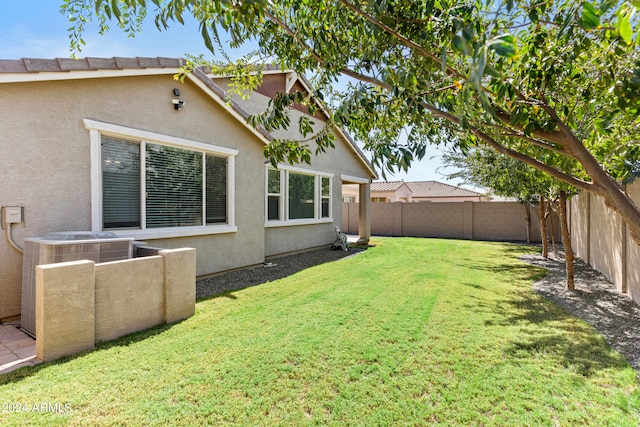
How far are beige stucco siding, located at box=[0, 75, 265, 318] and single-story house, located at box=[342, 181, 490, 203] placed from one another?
83.1 ft

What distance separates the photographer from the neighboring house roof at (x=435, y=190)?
4147 cm

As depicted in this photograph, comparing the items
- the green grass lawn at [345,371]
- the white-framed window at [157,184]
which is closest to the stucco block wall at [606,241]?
the green grass lawn at [345,371]

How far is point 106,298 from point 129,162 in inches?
127

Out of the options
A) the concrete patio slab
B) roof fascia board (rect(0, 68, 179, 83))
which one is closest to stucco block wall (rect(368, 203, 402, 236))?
roof fascia board (rect(0, 68, 179, 83))

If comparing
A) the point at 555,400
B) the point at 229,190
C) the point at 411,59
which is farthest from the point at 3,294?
the point at 555,400

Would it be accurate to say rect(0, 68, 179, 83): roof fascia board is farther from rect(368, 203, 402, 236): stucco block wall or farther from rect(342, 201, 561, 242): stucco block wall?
rect(342, 201, 561, 242): stucco block wall

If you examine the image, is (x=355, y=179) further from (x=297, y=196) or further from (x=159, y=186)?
(x=159, y=186)

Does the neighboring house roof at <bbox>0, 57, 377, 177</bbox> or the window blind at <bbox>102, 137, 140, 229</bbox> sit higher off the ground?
the neighboring house roof at <bbox>0, 57, 377, 177</bbox>

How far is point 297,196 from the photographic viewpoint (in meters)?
12.7

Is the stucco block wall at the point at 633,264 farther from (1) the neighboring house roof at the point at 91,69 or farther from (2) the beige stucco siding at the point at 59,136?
(2) the beige stucco siding at the point at 59,136

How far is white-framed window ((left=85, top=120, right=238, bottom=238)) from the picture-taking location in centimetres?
622

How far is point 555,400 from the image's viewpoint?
135 inches

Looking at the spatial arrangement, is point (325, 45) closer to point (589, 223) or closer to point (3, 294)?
point (3, 294)

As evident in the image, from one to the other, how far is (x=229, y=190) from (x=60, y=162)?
12.7 feet
